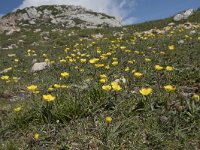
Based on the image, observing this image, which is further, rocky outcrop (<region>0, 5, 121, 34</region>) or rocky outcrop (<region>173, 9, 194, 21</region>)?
rocky outcrop (<region>0, 5, 121, 34</region>)

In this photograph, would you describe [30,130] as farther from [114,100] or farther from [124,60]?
[124,60]

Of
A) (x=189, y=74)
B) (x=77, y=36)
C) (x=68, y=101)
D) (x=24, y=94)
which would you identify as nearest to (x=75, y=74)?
(x=24, y=94)

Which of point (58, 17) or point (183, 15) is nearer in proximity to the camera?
point (183, 15)

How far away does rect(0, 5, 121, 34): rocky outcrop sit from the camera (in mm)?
55000

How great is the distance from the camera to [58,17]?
59.2 m

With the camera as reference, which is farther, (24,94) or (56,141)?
(24,94)

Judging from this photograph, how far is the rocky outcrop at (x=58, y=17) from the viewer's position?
55000 millimetres

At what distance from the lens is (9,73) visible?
1645 cm

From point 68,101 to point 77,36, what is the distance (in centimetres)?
2208

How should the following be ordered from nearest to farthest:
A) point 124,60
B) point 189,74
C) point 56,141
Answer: point 56,141 → point 189,74 → point 124,60

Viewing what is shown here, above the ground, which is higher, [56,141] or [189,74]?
[189,74]

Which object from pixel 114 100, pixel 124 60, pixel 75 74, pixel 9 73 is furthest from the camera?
pixel 9 73

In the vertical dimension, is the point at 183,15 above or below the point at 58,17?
below

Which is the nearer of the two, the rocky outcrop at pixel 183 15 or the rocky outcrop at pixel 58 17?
the rocky outcrop at pixel 183 15
